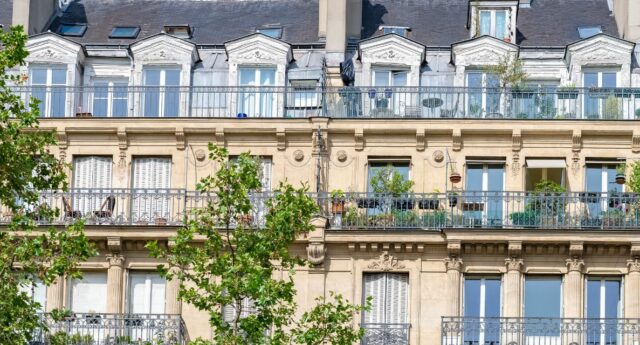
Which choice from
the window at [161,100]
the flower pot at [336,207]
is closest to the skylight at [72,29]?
the window at [161,100]

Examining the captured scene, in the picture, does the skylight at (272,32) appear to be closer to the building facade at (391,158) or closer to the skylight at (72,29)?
the building facade at (391,158)

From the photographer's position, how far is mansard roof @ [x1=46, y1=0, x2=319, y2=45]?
174 ft

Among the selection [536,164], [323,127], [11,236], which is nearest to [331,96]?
[323,127]

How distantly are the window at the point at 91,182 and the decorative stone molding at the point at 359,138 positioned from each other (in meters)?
5.02

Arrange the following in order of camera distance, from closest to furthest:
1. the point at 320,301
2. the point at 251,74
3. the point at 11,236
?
the point at 11,236, the point at 320,301, the point at 251,74

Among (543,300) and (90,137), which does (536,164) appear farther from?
(90,137)

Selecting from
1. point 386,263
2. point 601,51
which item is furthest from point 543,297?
point 601,51

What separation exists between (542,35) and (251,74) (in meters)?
6.37

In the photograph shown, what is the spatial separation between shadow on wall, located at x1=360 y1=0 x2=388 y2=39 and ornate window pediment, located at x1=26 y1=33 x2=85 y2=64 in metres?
6.36

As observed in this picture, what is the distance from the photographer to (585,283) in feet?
158

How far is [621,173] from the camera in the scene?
161 feet

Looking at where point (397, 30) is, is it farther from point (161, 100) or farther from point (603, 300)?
point (603, 300)

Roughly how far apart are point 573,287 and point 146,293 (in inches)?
333

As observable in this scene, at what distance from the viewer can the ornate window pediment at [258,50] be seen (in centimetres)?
5066
